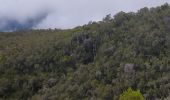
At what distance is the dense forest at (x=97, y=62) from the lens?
297 ft

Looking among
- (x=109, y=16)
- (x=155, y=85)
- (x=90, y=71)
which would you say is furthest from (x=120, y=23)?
(x=155, y=85)

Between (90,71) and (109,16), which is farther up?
(109,16)

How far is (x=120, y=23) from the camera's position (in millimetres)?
116375

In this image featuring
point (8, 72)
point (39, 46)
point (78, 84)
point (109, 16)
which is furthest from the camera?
point (109, 16)

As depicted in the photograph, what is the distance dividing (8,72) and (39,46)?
11815 mm

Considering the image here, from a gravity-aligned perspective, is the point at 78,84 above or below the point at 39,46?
below

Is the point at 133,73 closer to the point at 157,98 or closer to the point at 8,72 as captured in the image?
the point at 157,98

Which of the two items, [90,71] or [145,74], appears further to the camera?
[90,71]

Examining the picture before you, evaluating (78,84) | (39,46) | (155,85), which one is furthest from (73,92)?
(39,46)

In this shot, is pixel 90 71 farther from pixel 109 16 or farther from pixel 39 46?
pixel 109 16

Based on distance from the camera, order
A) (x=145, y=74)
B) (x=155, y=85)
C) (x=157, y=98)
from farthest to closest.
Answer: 1. (x=145, y=74)
2. (x=155, y=85)
3. (x=157, y=98)

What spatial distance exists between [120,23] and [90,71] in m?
20.5

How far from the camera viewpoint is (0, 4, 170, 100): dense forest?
9050 cm

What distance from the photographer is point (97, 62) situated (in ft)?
342
